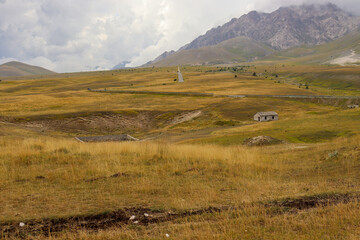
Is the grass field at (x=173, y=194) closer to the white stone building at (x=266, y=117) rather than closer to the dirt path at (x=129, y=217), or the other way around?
the dirt path at (x=129, y=217)

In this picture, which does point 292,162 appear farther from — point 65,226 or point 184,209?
point 65,226

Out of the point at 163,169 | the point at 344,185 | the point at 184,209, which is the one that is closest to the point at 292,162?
the point at 344,185

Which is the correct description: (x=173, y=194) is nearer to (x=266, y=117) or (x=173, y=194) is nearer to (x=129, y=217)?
(x=129, y=217)

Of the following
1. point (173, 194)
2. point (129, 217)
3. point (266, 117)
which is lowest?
point (266, 117)

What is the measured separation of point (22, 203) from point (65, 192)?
169 cm

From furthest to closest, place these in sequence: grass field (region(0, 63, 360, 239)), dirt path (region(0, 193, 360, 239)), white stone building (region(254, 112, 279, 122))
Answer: white stone building (region(254, 112, 279, 122)) < dirt path (region(0, 193, 360, 239)) < grass field (region(0, 63, 360, 239))

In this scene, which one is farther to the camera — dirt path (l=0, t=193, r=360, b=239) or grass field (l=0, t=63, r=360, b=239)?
dirt path (l=0, t=193, r=360, b=239)

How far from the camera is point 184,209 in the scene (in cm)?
974

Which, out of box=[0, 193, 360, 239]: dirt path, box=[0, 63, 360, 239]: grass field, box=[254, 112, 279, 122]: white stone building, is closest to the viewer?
box=[0, 63, 360, 239]: grass field

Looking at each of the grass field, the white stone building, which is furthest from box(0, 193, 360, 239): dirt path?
the white stone building

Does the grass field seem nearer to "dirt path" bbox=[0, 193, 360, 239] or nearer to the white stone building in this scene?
"dirt path" bbox=[0, 193, 360, 239]

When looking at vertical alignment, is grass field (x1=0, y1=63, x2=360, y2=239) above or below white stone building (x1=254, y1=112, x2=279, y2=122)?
above

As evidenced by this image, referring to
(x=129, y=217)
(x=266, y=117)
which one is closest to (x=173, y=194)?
(x=129, y=217)

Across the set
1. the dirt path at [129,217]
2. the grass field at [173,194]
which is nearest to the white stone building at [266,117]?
the grass field at [173,194]
